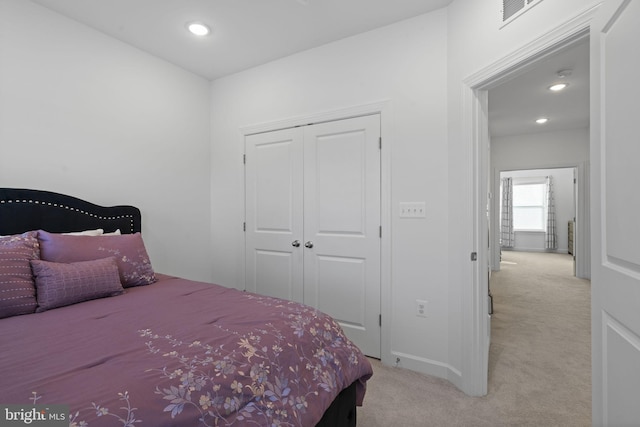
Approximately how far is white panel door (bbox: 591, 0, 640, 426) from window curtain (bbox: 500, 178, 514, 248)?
9161 millimetres

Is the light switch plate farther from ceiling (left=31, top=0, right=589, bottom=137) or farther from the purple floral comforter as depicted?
the purple floral comforter

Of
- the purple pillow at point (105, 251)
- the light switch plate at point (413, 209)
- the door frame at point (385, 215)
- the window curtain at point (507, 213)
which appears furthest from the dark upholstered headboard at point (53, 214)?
the window curtain at point (507, 213)

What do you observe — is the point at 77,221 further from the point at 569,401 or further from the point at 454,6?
the point at 569,401

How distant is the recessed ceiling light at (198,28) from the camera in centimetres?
247

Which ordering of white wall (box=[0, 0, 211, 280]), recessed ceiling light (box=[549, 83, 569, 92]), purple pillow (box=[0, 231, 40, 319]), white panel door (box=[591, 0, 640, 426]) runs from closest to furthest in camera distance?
1. white panel door (box=[591, 0, 640, 426])
2. purple pillow (box=[0, 231, 40, 319])
3. white wall (box=[0, 0, 211, 280])
4. recessed ceiling light (box=[549, 83, 569, 92])

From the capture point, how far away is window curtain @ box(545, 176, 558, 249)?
341 inches

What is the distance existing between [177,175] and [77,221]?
3.37 ft

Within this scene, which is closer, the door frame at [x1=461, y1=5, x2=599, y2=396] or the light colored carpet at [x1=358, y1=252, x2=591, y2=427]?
the light colored carpet at [x1=358, y1=252, x2=591, y2=427]

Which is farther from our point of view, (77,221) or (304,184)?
(304,184)

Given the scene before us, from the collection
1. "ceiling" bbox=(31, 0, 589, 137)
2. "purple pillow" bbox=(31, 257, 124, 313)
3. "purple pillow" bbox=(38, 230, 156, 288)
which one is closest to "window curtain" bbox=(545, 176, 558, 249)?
"ceiling" bbox=(31, 0, 589, 137)

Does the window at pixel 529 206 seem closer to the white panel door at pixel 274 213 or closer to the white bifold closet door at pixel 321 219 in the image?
the white bifold closet door at pixel 321 219

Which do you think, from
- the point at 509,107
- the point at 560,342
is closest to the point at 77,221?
the point at 560,342

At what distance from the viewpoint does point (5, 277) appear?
4.86 ft

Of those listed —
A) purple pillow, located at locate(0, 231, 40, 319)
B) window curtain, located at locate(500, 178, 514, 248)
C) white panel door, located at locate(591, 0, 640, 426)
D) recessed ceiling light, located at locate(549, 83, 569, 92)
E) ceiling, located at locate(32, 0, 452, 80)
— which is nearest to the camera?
white panel door, located at locate(591, 0, 640, 426)
